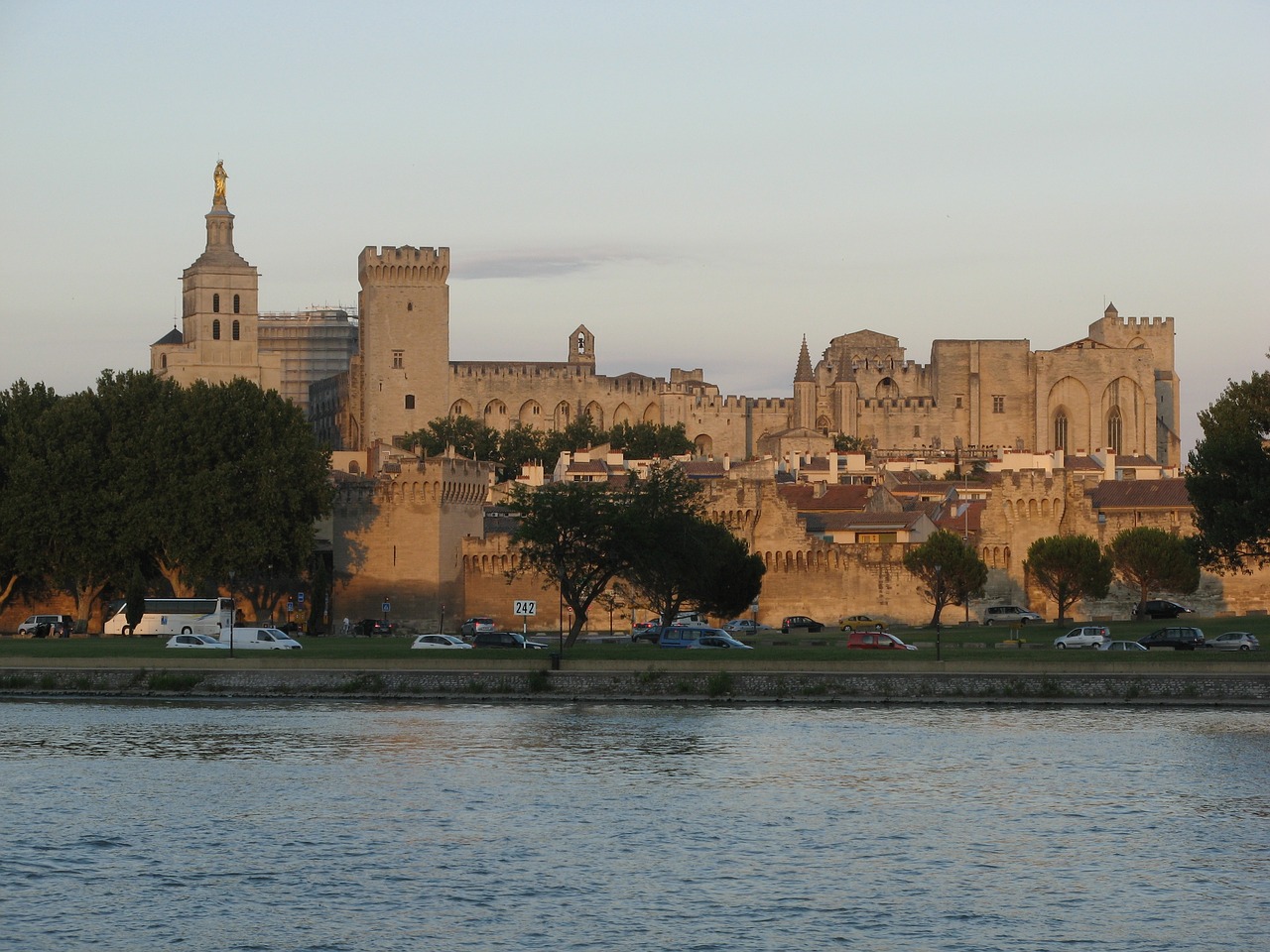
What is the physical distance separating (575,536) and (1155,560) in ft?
66.9

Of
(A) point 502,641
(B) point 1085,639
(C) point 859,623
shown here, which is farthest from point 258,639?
(C) point 859,623

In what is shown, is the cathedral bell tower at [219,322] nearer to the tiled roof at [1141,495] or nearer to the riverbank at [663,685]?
the tiled roof at [1141,495]

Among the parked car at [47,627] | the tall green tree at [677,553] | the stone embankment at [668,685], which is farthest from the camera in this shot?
the parked car at [47,627]

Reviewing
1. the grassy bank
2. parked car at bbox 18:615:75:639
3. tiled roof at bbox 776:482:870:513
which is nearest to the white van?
the grassy bank

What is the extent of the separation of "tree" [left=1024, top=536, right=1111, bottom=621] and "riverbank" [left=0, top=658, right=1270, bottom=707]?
21.5m

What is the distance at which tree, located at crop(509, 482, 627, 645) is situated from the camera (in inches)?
1998

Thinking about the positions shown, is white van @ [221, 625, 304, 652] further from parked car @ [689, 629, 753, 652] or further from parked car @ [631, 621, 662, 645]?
parked car @ [689, 629, 753, 652]

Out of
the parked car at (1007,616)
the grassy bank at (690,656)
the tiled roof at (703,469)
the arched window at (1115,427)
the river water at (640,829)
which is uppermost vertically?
the arched window at (1115,427)

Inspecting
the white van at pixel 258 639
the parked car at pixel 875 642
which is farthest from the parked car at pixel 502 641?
the parked car at pixel 875 642

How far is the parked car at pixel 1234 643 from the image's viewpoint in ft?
156

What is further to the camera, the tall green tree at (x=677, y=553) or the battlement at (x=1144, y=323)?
the battlement at (x=1144, y=323)

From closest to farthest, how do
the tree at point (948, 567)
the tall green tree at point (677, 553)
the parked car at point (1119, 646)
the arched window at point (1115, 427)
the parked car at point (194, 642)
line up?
1. the parked car at point (1119, 646)
2. the parked car at point (194, 642)
3. the tall green tree at point (677, 553)
4. the tree at point (948, 567)
5. the arched window at point (1115, 427)

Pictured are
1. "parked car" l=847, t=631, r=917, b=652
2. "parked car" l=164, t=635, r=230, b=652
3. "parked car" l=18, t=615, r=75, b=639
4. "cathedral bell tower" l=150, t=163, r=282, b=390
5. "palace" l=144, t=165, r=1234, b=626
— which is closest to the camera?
"parked car" l=847, t=631, r=917, b=652

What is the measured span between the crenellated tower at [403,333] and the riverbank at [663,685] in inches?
3130
